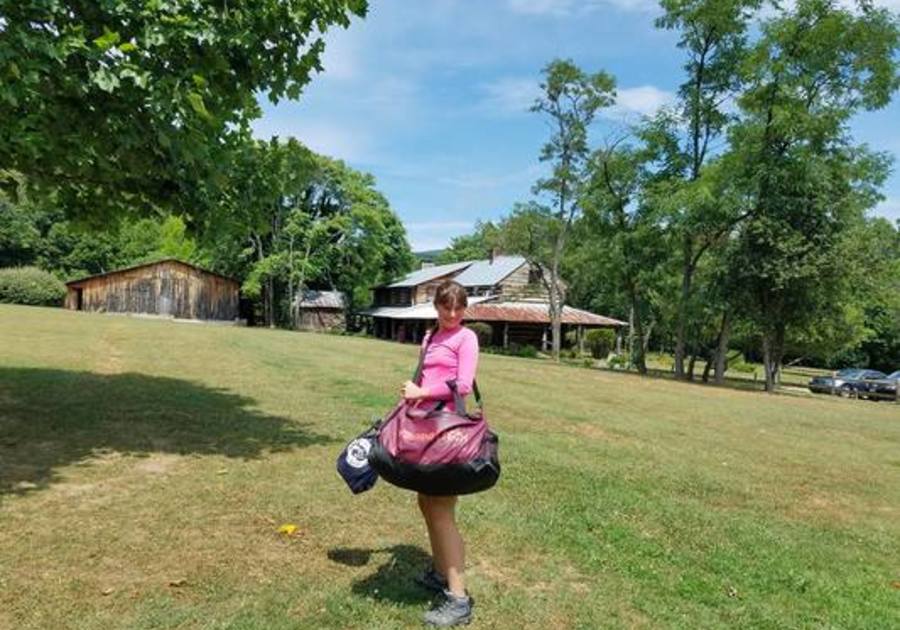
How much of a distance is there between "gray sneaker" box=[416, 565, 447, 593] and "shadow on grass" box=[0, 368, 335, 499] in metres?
3.75

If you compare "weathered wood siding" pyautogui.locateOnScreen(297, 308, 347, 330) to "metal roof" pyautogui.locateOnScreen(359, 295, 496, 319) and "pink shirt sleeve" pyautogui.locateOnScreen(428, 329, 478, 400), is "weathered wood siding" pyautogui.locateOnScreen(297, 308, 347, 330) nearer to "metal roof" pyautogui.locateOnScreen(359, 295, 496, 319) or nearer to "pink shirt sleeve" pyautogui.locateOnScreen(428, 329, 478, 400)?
"metal roof" pyautogui.locateOnScreen(359, 295, 496, 319)

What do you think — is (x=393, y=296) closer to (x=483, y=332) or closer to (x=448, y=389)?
(x=483, y=332)

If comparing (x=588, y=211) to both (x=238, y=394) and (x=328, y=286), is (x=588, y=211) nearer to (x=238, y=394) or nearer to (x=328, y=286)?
(x=238, y=394)

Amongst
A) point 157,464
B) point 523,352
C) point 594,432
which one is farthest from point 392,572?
point 523,352

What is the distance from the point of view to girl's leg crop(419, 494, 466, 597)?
14.2 ft

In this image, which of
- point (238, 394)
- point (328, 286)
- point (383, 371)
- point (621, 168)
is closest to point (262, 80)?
point (238, 394)

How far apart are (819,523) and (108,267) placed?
80880 millimetres

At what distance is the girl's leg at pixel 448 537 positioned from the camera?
434 cm

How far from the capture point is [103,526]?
559cm

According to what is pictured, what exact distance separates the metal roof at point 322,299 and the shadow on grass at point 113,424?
5555cm

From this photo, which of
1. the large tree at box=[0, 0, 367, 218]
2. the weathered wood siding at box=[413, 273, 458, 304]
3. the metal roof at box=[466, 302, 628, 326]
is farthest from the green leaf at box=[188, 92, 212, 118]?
the weathered wood siding at box=[413, 273, 458, 304]

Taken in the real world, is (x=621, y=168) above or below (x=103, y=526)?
above

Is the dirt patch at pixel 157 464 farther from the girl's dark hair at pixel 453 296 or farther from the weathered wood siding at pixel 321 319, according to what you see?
the weathered wood siding at pixel 321 319

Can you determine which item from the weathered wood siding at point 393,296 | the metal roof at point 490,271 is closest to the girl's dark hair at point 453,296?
the metal roof at point 490,271
